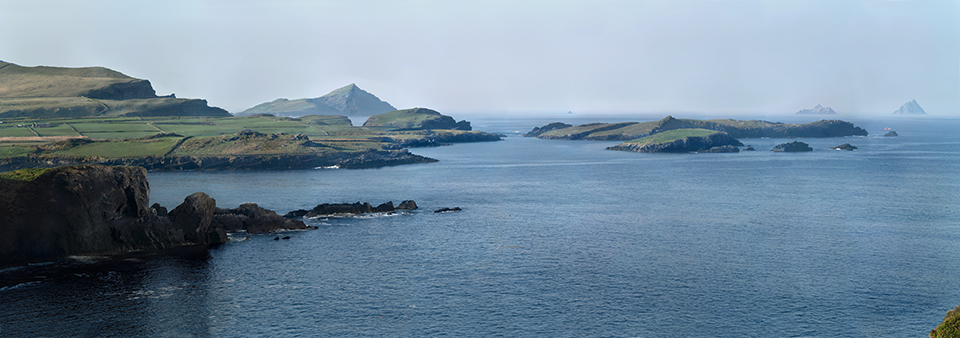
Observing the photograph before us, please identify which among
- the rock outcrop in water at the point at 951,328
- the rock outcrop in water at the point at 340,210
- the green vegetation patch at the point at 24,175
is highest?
the green vegetation patch at the point at 24,175

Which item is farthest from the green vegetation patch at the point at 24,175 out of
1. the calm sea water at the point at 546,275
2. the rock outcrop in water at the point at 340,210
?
the rock outcrop in water at the point at 340,210

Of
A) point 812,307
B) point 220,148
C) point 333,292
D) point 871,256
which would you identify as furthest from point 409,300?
point 220,148

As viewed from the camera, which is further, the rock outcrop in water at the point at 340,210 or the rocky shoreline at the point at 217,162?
the rocky shoreline at the point at 217,162

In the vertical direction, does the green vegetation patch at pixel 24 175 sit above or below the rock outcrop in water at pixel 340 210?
above

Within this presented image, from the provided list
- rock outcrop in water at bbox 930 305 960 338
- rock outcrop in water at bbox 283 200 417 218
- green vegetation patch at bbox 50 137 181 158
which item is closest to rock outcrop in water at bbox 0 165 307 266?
rock outcrop in water at bbox 283 200 417 218

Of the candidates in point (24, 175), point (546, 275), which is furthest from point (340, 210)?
point (546, 275)

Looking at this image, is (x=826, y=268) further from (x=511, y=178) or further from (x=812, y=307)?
(x=511, y=178)

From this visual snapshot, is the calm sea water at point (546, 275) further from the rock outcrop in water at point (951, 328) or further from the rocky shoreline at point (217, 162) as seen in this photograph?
the rocky shoreline at point (217, 162)
